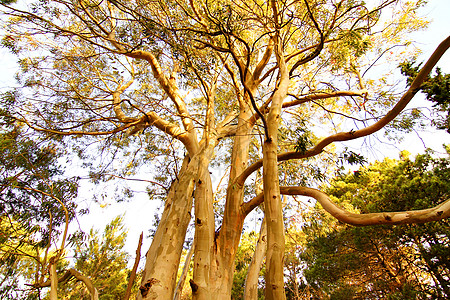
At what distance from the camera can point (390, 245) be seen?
6.83 m

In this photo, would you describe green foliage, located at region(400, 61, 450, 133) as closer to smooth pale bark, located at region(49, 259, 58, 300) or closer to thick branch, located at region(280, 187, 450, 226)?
thick branch, located at region(280, 187, 450, 226)

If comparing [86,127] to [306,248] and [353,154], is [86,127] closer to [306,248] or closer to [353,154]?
[353,154]

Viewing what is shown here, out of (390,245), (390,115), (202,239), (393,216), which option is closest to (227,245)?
(202,239)

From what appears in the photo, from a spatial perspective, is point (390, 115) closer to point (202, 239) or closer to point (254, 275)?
point (202, 239)

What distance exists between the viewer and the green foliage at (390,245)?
228 inches

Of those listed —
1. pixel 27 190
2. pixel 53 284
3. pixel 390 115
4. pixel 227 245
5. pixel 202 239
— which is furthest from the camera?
pixel 27 190

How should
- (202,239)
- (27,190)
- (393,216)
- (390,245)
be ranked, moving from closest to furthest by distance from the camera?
(393,216) < (202,239) < (27,190) < (390,245)

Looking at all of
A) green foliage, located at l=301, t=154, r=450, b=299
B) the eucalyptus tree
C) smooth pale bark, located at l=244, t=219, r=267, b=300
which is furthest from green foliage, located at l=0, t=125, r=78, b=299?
green foliage, located at l=301, t=154, r=450, b=299

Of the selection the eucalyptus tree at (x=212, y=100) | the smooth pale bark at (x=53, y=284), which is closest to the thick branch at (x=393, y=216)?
the eucalyptus tree at (x=212, y=100)

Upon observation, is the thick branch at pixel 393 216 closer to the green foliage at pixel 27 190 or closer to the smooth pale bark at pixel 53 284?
the smooth pale bark at pixel 53 284

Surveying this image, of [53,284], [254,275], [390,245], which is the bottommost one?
[53,284]

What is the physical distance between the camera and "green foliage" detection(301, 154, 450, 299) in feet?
19.0

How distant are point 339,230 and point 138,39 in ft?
27.6

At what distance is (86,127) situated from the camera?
17.2 ft
